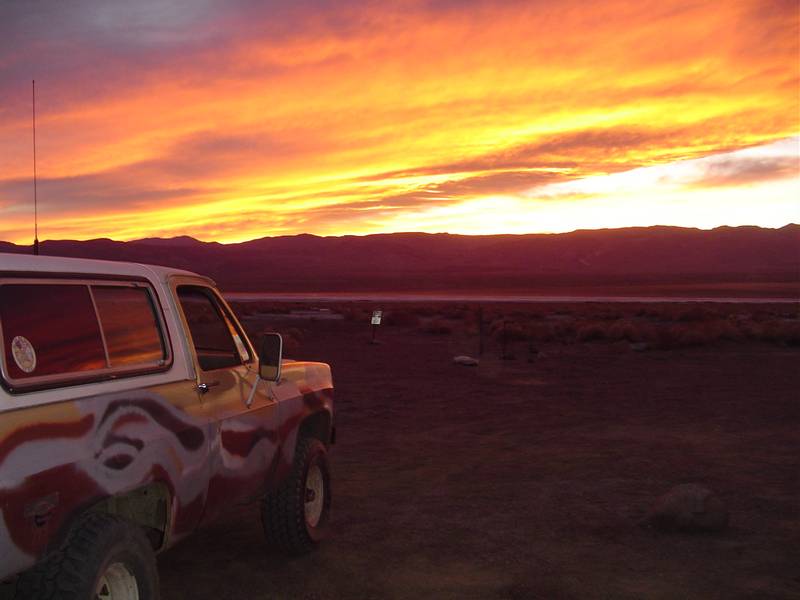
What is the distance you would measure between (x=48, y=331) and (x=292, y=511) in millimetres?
2916

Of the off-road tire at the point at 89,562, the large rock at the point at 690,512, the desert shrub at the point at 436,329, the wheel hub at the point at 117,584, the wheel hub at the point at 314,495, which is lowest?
the desert shrub at the point at 436,329

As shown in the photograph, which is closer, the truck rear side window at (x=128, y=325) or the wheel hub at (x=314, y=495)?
the truck rear side window at (x=128, y=325)

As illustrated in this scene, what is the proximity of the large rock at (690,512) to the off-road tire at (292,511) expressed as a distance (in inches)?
120

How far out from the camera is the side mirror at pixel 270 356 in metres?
4.97

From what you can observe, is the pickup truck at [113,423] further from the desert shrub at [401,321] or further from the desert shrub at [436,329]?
the desert shrub at [401,321]

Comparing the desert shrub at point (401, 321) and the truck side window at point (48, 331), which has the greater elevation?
the truck side window at point (48, 331)

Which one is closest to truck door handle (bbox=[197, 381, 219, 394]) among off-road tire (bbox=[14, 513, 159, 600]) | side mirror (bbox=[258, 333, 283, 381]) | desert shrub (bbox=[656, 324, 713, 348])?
side mirror (bbox=[258, 333, 283, 381])

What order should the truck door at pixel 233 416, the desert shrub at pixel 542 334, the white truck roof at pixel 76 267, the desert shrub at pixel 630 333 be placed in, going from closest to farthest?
the white truck roof at pixel 76 267 → the truck door at pixel 233 416 → the desert shrub at pixel 630 333 → the desert shrub at pixel 542 334

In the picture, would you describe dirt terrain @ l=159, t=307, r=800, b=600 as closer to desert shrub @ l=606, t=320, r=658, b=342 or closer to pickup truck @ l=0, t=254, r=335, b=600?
pickup truck @ l=0, t=254, r=335, b=600

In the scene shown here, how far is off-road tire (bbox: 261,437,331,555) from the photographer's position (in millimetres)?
6078

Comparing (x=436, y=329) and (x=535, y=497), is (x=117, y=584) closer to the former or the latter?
(x=535, y=497)

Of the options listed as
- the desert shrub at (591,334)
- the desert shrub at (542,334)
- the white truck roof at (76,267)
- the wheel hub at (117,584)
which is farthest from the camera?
the desert shrub at (542,334)

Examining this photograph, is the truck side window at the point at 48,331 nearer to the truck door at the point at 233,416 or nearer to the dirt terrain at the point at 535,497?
the truck door at the point at 233,416

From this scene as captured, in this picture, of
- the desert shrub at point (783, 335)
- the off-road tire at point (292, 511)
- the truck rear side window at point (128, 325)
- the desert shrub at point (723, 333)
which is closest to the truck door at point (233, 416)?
the truck rear side window at point (128, 325)
